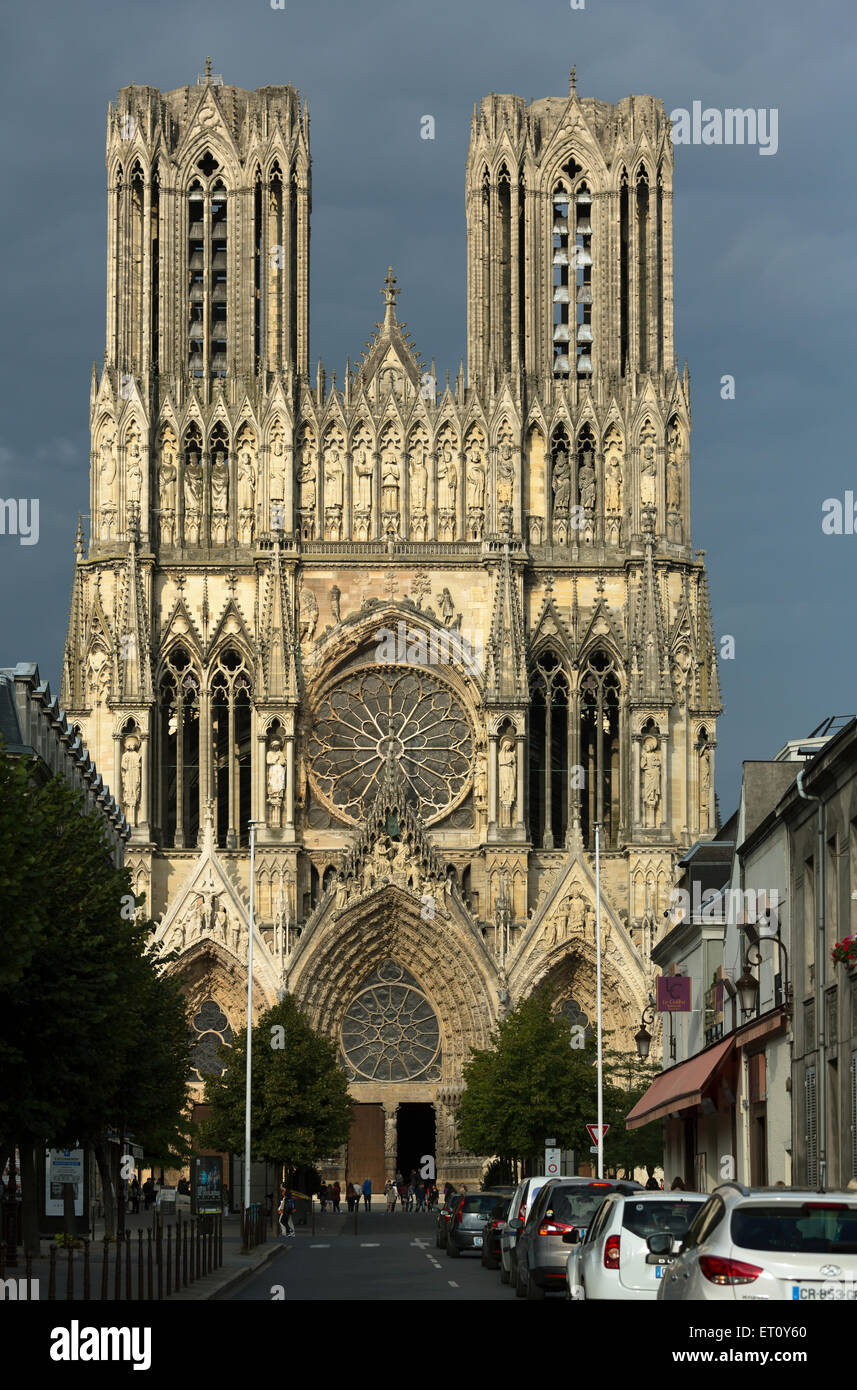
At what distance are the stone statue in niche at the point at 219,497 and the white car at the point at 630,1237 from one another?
51.3 metres

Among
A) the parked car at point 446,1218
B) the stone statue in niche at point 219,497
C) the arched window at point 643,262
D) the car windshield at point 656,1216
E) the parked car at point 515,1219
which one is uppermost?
the arched window at point 643,262

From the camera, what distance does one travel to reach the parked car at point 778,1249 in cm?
1372

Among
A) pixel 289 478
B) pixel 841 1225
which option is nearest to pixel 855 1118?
pixel 841 1225

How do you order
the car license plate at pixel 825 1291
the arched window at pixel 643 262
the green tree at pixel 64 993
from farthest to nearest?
the arched window at pixel 643 262 < the green tree at pixel 64 993 < the car license plate at pixel 825 1291

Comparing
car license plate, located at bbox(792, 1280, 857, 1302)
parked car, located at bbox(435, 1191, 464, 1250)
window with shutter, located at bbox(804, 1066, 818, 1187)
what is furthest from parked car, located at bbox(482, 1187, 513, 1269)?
car license plate, located at bbox(792, 1280, 857, 1302)

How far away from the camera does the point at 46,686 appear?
51.8m

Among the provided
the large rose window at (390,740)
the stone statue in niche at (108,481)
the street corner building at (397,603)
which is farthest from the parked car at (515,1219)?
the stone statue in niche at (108,481)

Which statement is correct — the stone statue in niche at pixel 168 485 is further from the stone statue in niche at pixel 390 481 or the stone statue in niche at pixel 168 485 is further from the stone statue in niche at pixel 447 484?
the stone statue in niche at pixel 447 484

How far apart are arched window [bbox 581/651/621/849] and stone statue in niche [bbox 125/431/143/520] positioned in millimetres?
14399

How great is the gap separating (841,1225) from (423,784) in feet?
187

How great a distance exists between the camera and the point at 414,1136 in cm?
7350

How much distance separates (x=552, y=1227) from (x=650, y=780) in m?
43.0

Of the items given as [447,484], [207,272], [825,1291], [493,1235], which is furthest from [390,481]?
[825,1291]
